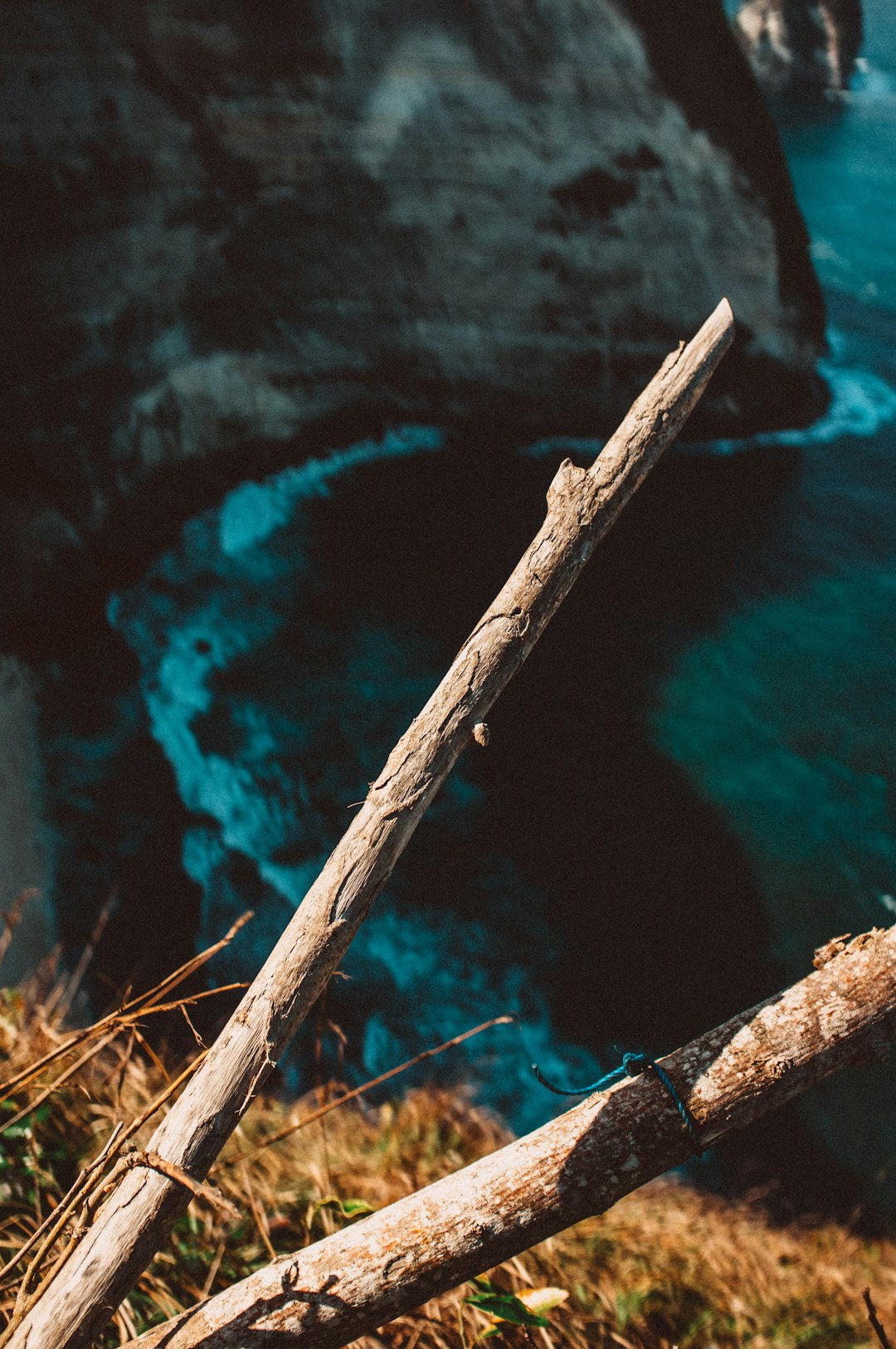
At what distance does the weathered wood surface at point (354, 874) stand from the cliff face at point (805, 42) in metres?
22.3

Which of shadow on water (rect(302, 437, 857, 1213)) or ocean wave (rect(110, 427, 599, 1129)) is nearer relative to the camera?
ocean wave (rect(110, 427, 599, 1129))

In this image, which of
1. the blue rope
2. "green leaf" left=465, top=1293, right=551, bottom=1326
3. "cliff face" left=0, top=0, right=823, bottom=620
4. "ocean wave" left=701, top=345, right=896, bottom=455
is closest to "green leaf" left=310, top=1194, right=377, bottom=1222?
"green leaf" left=465, top=1293, right=551, bottom=1326

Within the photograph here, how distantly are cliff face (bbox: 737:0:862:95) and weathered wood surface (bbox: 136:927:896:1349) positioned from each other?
23.0 meters

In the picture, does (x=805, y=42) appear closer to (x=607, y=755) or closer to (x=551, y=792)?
(x=607, y=755)

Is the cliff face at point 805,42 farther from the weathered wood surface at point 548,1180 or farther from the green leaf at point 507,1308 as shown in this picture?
the green leaf at point 507,1308

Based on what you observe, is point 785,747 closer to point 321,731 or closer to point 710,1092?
point 321,731

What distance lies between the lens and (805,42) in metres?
20.5

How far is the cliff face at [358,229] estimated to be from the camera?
24.4 ft

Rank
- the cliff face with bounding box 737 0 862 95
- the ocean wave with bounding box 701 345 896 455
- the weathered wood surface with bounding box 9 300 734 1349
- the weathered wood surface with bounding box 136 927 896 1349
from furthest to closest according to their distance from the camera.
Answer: the cliff face with bounding box 737 0 862 95 < the ocean wave with bounding box 701 345 896 455 < the weathered wood surface with bounding box 136 927 896 1349 < the weathered wood surface with bounding box 9 300 734 1349

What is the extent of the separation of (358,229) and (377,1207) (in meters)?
9.04

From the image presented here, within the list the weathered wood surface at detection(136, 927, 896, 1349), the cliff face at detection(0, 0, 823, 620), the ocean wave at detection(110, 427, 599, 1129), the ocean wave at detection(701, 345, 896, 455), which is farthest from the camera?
the ocean wave at detection(701, 345, 896, 455)

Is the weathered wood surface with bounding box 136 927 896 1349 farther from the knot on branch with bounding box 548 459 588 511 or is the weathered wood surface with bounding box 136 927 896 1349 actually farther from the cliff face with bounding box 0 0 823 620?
the cliff face with bounding box 0 0 823 620

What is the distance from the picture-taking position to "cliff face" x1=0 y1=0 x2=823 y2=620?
7.45m

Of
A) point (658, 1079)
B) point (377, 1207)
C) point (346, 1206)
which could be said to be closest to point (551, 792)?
point (377, 1207)
